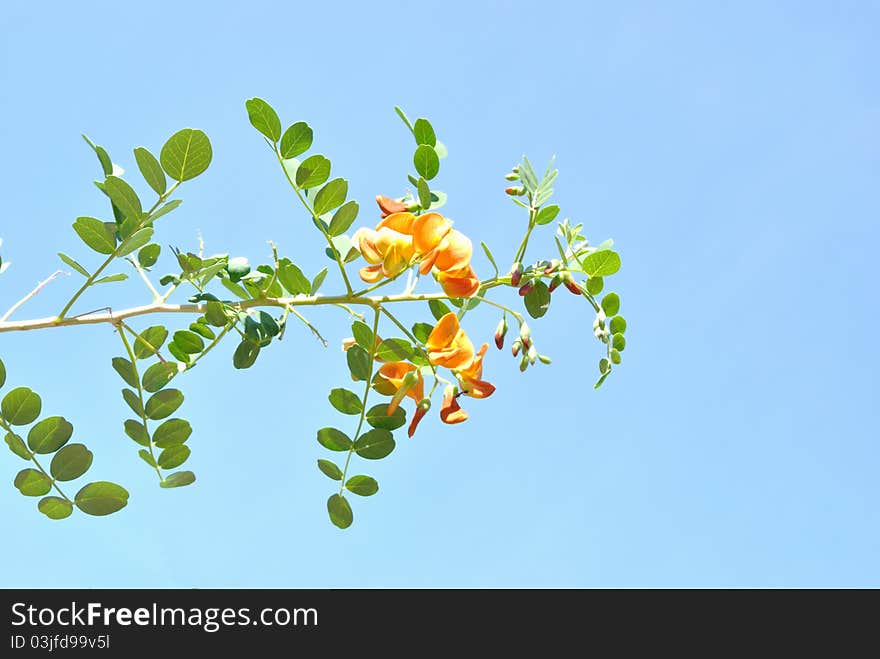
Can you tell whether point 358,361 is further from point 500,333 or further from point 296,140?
point 296,140

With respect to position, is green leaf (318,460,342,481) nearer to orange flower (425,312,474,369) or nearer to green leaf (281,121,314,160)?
orange flower (425,312,474,369)

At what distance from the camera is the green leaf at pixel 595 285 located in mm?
1654

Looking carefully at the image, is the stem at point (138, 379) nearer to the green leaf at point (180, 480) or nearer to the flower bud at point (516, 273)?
the green leaf at point (180, 480)

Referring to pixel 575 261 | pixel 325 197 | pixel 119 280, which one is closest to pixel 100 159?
pixel 119 280

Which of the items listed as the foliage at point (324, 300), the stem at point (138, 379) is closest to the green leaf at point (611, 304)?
the foliage at point (324, 300)

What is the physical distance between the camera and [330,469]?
1.63 meters

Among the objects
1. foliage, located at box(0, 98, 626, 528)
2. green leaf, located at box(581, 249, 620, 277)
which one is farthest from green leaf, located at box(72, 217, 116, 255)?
green leaf, located at box(581, 249, 620, 277)

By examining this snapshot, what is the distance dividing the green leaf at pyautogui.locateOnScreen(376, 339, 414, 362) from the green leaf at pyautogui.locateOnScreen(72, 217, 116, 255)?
509 mm

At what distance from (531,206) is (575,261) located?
14cm

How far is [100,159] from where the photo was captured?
1.47m

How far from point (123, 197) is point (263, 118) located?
29 cm

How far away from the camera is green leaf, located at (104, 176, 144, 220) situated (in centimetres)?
143

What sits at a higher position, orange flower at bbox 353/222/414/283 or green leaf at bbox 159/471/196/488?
orange flower at bbox 353/222/414/283

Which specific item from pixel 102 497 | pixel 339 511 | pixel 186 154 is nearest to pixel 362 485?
pixel 339 511
